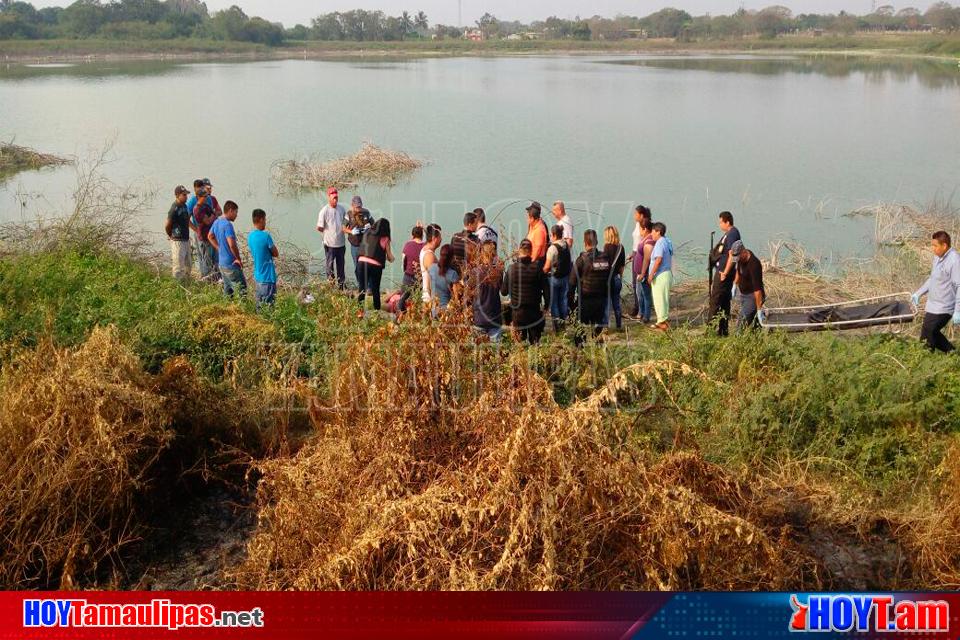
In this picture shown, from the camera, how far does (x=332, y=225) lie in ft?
36.9

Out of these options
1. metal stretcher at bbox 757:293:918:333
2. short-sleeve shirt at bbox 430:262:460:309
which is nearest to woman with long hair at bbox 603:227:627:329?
metal stretcher at bbox 757:293:918:333

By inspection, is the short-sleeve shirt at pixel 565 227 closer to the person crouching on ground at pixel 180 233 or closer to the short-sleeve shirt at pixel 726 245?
the short-sleeve shirt at pixel 726 245

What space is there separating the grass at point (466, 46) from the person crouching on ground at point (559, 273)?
62.1 m

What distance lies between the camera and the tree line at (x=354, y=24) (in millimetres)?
80125

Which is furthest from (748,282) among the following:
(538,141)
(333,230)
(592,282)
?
(538,141)

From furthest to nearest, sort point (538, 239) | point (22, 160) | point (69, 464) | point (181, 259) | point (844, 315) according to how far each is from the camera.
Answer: point (22, 160), point (181, 259), point (844, 315), point (538, 239), point (69, 464)

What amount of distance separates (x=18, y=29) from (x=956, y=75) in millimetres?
69461

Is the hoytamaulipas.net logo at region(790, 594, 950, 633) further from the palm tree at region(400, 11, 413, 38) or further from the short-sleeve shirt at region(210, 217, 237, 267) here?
the palm tree at region(400, 11, 413, 38)

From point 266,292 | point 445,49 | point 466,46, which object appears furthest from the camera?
point 466,46

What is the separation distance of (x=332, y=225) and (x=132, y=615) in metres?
7.26

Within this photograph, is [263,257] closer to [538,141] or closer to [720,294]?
[720,294]

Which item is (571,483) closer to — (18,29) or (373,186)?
(373,186)

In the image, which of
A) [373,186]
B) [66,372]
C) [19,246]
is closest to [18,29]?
[373,186]

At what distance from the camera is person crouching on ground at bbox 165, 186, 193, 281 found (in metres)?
10.9
